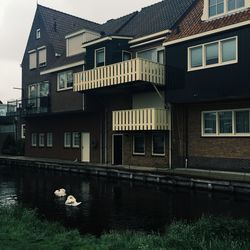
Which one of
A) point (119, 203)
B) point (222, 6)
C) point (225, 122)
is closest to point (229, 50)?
point (222, 6)

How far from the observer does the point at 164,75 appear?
23.5 metres

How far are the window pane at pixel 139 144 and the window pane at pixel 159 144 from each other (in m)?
1.06

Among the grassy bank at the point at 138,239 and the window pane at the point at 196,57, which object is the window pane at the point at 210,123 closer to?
the window pane at the point at 196,57

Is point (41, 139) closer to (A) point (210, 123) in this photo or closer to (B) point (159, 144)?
(B) point (159, 144)

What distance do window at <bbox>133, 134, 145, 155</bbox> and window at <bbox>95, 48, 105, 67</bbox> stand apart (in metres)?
5.35

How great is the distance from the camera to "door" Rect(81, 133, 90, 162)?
30188 mm

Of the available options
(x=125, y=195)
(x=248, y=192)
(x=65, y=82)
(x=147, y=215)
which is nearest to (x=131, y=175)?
(x=125, y=195)

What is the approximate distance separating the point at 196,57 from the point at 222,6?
293 cm

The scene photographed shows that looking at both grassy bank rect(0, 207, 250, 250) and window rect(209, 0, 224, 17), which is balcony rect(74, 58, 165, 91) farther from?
grassy bank rect(0, 207, 250, 250)

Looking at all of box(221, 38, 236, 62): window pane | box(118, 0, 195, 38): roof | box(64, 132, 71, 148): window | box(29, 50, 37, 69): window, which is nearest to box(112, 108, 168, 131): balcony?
box(221, 38, 236, 62): window pane

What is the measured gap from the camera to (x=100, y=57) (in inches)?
1068

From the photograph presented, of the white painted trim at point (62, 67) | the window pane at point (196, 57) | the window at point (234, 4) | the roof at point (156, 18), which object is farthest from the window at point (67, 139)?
the window at point (234, 4)

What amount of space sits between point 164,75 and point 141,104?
10.1ft

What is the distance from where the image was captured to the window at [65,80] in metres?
30.5
